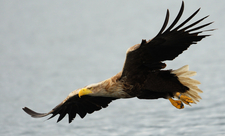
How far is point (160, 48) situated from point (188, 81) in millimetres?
1133

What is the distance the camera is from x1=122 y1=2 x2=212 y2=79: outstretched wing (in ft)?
17.6

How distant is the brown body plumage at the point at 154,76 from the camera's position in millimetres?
5410

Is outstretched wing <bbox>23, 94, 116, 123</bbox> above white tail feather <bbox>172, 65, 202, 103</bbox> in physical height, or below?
above

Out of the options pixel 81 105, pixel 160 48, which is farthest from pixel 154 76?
pixel 81 105

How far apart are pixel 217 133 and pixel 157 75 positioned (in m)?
2.21

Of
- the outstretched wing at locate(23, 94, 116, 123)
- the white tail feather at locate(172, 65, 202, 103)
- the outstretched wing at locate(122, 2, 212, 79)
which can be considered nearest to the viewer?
the outstretched wing at locate(122, 2, 212, 79)

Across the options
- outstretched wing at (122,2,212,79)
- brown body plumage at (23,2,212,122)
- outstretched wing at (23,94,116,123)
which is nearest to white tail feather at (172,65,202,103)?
brown body plumage at (23,2,212,122)

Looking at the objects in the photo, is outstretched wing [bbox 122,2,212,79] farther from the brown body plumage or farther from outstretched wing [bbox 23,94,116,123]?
outstretched wing [bbox 23,94,116,123]

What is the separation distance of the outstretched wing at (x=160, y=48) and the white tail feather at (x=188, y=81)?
601mm

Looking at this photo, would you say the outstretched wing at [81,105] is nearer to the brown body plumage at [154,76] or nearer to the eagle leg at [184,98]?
the brown body plumage at [154,76]

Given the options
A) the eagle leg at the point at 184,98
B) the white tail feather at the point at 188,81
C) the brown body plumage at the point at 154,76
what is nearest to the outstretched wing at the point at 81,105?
the brown body plumage at the point at 154,76

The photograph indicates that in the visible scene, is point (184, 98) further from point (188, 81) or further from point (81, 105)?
point (81, 105)

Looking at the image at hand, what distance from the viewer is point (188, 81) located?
638cm

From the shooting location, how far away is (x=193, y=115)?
29.7 ft
